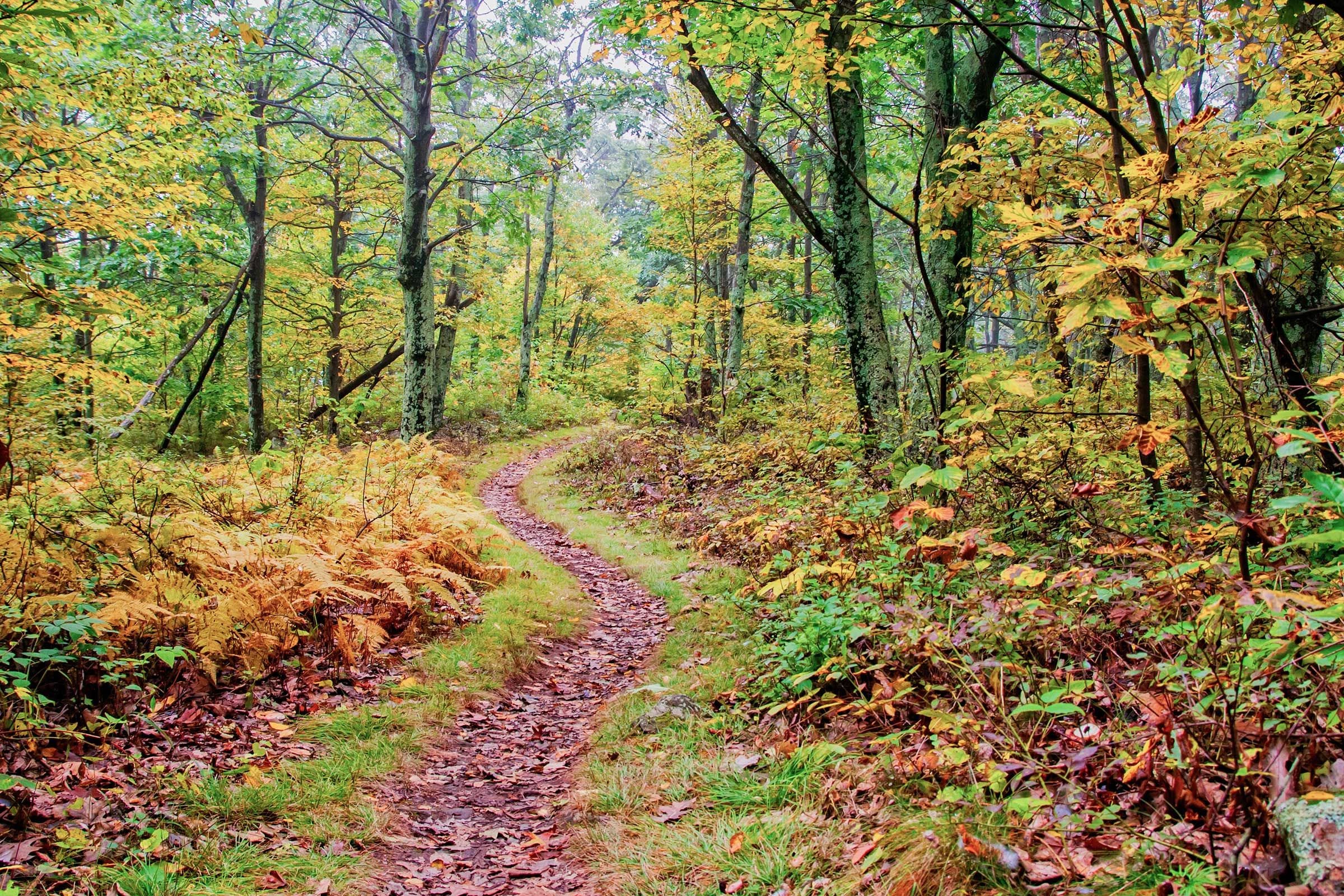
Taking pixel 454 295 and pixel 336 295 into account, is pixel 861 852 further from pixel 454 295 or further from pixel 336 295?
pixel 454 295

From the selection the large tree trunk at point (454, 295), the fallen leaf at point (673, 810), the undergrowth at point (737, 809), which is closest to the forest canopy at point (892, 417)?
the undergrowth at point (737, 809)

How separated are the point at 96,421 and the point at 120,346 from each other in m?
16.0

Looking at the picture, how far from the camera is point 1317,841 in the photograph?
194cm

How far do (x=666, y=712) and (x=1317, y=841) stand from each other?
3.53 m

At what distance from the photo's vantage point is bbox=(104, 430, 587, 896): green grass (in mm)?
3152

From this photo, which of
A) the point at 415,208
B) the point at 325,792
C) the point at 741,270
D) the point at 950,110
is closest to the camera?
the point at 325,792

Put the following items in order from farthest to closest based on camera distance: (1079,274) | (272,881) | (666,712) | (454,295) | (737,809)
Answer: (454,295) < (666,712) < (737,809) < (272,881) < (1079,274)

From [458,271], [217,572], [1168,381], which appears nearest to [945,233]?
[1168,381]

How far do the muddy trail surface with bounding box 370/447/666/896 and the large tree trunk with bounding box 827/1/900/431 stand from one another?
12.2ft

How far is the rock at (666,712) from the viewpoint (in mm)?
4750

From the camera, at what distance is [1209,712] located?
278 cm

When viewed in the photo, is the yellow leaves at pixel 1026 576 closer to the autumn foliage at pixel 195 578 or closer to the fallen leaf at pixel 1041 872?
the fallen leaf at pixel 1041 872

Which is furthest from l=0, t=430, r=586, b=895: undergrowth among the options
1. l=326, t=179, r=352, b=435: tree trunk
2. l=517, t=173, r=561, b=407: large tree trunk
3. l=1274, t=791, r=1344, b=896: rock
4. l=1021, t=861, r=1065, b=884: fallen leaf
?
l=517, t=173, r=561, b=407: large tree trunk

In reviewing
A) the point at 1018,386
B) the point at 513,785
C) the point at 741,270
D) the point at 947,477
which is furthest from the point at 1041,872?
the point at 741,270
